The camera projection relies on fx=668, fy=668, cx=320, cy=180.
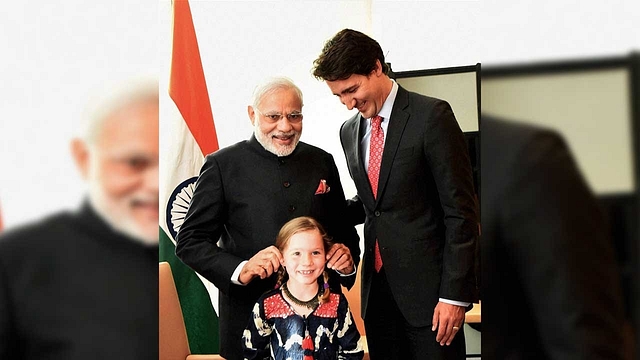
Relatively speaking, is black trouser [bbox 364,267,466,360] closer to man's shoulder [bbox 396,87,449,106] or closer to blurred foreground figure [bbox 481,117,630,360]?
man's shoulder [bbox 396,87,449,106]

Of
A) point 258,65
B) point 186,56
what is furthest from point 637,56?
point 258,65

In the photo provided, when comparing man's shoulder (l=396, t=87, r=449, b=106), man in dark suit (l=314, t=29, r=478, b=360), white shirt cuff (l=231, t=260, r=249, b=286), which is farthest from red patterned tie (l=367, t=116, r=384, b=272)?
white shirt cuff (l=231, t=260, r=249, b=286)

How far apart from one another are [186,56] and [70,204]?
2.61 m

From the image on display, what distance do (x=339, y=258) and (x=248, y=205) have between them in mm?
349

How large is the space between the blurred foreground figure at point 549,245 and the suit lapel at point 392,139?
1.74 metres

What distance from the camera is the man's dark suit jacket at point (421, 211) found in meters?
1.99

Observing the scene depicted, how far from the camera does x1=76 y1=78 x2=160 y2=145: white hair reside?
0.41m

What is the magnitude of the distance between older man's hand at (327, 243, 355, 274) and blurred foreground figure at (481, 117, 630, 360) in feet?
5.95

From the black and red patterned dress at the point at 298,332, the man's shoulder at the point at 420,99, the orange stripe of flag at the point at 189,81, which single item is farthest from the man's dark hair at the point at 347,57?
the orange stripe of flag at the point at 189,81

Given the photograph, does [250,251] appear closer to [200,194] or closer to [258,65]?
[200,194]

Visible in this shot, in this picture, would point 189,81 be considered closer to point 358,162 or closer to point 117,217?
point 358,162

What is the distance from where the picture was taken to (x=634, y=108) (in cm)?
29

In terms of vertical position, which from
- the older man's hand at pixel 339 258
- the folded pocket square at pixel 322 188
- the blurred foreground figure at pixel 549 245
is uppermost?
the folded pocket square at pixel 322 188

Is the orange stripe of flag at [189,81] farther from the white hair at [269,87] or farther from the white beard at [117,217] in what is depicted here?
the white beard at [117,217]
